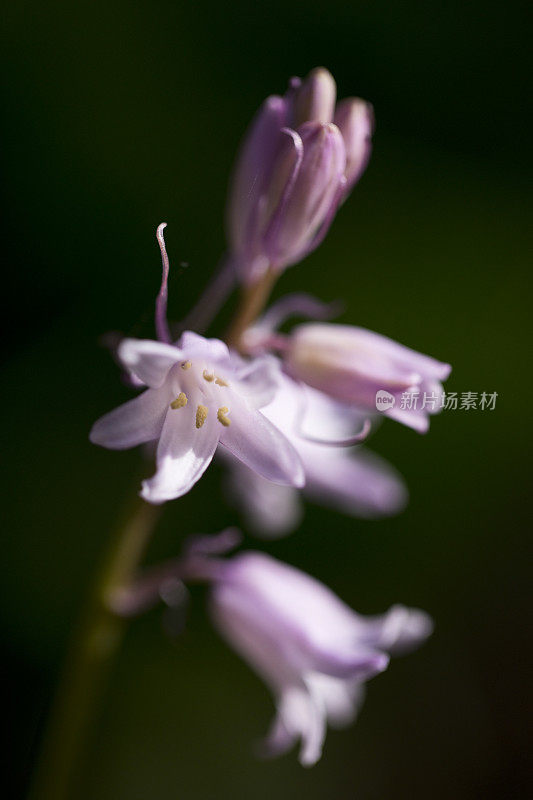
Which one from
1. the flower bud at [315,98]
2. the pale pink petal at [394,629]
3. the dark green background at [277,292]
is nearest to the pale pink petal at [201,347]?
the flower bud at [315,98]

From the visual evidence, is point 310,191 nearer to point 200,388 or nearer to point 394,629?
point 200,388

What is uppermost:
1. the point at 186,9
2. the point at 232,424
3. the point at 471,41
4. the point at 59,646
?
the point at 471,41

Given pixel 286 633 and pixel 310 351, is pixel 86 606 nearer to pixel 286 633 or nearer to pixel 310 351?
pixel 286 633

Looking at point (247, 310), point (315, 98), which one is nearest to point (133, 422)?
point (247, 310)

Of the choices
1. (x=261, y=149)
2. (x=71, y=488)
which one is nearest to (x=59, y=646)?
(x=71, y=488)

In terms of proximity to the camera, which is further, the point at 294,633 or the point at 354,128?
the point at 294,633
